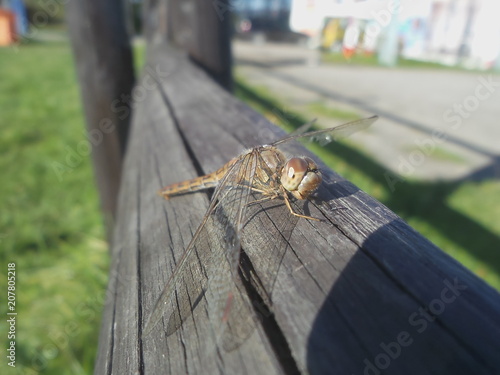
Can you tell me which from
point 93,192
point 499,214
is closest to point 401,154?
point 499,214

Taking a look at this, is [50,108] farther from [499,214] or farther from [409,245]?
[409,245]

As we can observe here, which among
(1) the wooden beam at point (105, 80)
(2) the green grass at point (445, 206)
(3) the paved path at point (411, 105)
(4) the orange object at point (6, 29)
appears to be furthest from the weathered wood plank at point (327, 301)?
(4) the orange object at point (6, 29)

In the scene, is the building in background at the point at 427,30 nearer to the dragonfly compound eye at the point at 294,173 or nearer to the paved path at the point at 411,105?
the paved path at the point at 411,105

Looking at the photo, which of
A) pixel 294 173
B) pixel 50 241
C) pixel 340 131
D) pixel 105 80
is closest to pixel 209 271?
pixel 294 173

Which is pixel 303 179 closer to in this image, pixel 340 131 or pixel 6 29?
pixel 340 131

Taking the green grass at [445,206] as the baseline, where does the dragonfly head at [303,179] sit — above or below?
above

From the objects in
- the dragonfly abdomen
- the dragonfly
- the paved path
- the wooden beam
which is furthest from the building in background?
the dragonfly abdomen
